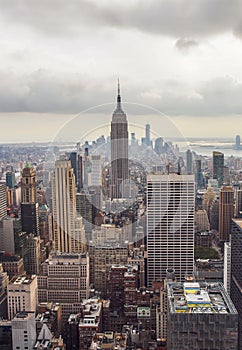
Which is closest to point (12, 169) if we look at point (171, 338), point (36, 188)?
point (36, 188)

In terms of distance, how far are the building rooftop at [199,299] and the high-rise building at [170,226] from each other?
224 cm

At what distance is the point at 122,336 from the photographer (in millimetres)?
4086

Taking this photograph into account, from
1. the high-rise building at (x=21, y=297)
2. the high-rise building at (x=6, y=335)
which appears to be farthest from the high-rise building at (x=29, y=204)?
the high-rise building at (x=6, y=335)

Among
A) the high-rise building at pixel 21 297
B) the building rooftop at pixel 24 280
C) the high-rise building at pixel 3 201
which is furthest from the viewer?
the high-rise building at pixel 3 201

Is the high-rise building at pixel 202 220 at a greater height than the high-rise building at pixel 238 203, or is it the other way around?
the high-rise building at pixel 238 203

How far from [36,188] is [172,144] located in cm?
325

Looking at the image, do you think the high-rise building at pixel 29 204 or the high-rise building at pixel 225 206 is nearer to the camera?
the high-rise building at pixel 29 204

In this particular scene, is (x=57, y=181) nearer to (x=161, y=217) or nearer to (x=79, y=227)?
(x=79, y=227)

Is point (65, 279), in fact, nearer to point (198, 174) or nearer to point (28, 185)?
point (28, 185)

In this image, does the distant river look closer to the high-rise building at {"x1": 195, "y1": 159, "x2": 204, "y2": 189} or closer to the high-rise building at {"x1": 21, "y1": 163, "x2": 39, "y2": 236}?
the high-rise building at {"x1": 195, "y1": 159, "x2": 204, "y2": 189}

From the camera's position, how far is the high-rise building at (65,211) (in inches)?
193

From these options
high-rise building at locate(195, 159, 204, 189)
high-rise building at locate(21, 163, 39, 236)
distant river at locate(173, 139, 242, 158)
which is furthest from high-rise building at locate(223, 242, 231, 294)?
high-rise building at locate(21, 163, 39, 236)

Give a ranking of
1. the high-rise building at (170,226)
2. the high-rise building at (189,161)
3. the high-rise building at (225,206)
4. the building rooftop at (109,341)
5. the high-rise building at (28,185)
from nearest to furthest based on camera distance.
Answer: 1. the building rooftop at (109,341)
2. the high-rise building at (189,161)
3. the high-rise building at (170,226)
4. the high-rise building at (28,185)
5. the high-rise building at (225,206)

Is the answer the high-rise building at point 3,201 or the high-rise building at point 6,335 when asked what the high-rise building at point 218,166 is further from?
the high-rise building at point 3,201
